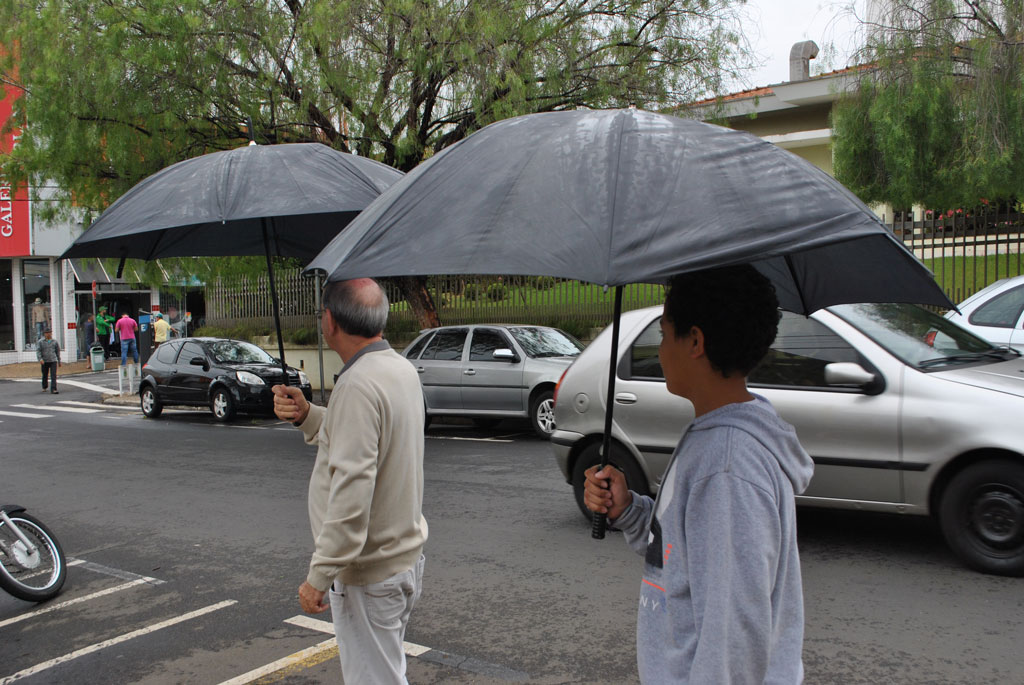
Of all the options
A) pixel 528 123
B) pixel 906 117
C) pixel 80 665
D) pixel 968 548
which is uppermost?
pixel 906 117

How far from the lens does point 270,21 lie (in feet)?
49.6

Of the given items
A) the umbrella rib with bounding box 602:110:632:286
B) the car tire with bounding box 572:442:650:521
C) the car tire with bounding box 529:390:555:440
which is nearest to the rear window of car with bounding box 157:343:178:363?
the car tire with bounding box 529:390:555:440

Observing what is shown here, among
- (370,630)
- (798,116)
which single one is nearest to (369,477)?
(370,630)

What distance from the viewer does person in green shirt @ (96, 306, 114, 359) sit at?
32.4m

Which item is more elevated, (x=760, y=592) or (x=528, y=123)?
(x=528, y=123)

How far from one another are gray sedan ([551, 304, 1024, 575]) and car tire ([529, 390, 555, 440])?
5456mm

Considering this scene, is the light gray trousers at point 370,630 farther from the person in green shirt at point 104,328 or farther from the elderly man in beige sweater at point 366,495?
the person in green shirt at point 104,328

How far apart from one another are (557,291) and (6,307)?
995 inches

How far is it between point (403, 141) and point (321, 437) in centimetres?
1259

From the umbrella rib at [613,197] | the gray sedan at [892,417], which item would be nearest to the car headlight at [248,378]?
the gray sedan at [892,417]

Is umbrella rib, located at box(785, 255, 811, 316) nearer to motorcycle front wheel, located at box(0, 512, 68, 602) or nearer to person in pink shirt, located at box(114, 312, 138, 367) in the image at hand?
motorcycle front wheel, located at box(0, 512, 68, 602)

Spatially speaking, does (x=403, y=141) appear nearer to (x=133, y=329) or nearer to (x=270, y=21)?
(x=270, y=21)

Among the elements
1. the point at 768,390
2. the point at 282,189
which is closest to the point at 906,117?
the point at 768,390

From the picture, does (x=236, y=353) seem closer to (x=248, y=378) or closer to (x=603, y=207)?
(x=248, y=378)
